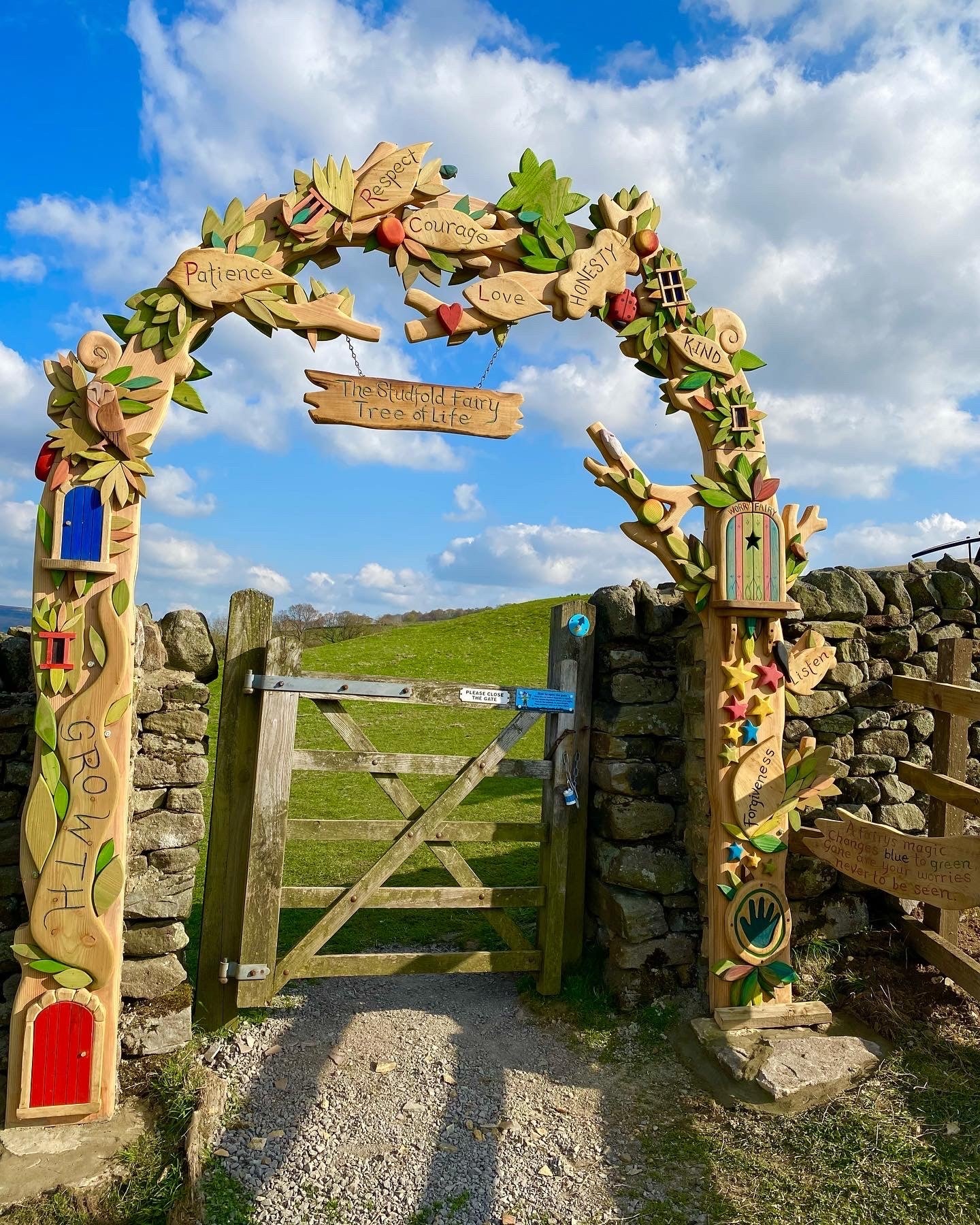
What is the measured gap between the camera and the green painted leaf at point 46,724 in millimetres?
4230

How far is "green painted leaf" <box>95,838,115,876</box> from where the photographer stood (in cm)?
426

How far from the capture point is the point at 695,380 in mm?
5414

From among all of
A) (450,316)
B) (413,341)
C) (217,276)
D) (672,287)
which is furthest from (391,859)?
(672,287)

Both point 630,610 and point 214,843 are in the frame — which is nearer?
point 214,843

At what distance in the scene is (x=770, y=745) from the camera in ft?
17.6

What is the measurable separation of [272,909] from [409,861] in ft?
11.5

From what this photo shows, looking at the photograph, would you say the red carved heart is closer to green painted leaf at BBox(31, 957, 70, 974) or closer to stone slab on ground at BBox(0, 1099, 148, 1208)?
green painted leaf at BBox(31, 957, 70, 974)

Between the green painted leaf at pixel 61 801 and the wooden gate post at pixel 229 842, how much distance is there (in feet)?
3.23

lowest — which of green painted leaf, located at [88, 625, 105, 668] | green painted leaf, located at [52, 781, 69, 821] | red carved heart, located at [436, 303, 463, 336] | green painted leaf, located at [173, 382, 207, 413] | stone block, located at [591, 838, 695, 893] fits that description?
stone block, located at [591, 838, 695, 893]

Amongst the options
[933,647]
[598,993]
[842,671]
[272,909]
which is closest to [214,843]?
[272,909]

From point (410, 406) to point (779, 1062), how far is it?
4227 millimetres

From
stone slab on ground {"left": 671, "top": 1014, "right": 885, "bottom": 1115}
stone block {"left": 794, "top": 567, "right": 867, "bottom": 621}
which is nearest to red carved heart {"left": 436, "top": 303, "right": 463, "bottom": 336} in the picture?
stone block {"left": 794, "top": 567, "right": 867, "bottom": 621}

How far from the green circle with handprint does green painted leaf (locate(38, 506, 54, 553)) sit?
14.5 feet

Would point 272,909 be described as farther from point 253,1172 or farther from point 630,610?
point 630,610
